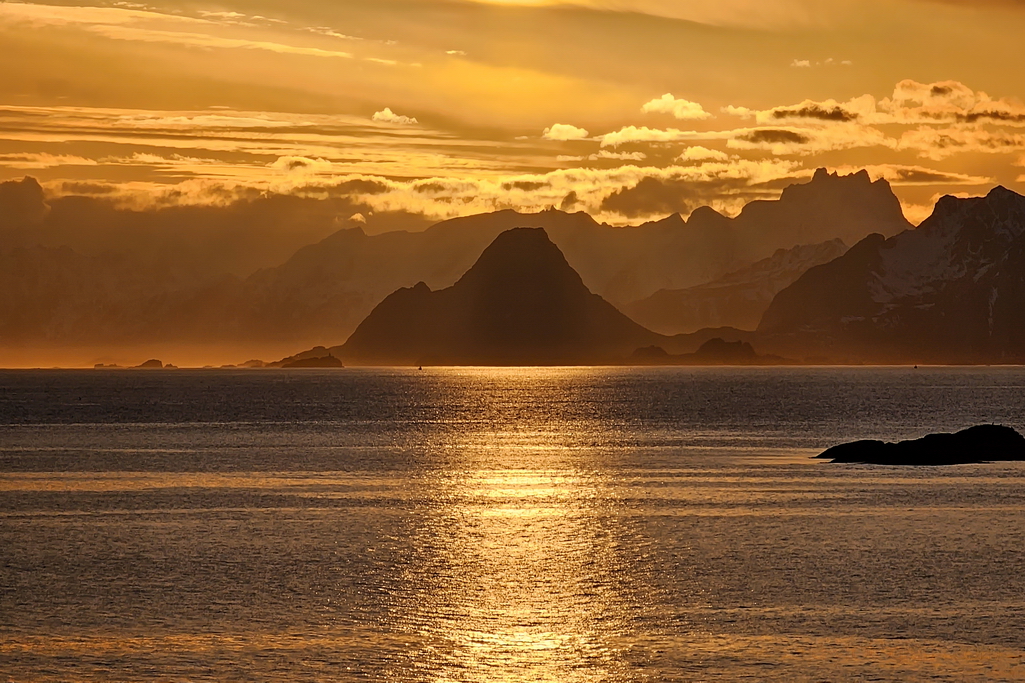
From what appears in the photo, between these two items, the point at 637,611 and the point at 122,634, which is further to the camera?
the point at 637,611

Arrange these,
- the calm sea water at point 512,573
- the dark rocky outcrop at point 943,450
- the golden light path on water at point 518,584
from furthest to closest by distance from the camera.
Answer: the dark rocky outcrop at point 943,450 < the calm sea water at point 512,573 < the golden light path on water at point 518,584

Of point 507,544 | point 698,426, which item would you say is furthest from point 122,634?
point 698,426

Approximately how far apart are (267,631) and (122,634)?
5.26m

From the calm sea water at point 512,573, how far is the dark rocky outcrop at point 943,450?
6819 millimetres

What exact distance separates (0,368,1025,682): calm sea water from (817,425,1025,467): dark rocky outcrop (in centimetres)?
682

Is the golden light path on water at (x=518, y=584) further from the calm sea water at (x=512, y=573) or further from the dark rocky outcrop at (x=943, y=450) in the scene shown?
the dark rocky outcrop at (x=943, y=450)

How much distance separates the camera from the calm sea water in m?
43.8

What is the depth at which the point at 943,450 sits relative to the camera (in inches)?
4835

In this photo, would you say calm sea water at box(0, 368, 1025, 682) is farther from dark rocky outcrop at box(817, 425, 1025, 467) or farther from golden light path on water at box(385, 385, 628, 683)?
dark rocky outcrop at box(817, 425, 1025, 467)

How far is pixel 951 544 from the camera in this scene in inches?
2726

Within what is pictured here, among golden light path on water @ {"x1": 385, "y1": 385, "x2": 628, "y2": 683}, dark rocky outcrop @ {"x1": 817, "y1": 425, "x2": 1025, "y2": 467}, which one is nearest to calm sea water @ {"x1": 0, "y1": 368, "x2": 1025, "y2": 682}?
golden light path on water @ {"x1": 385, "y1": 385, "x2": 628, "y2": 683}

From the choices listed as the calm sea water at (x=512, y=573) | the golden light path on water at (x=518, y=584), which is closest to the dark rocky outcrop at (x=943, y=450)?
the calm sea water at (x=512, y=573)

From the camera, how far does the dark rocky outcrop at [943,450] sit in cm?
12175

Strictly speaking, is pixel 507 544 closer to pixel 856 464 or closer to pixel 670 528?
pixel 670 528
